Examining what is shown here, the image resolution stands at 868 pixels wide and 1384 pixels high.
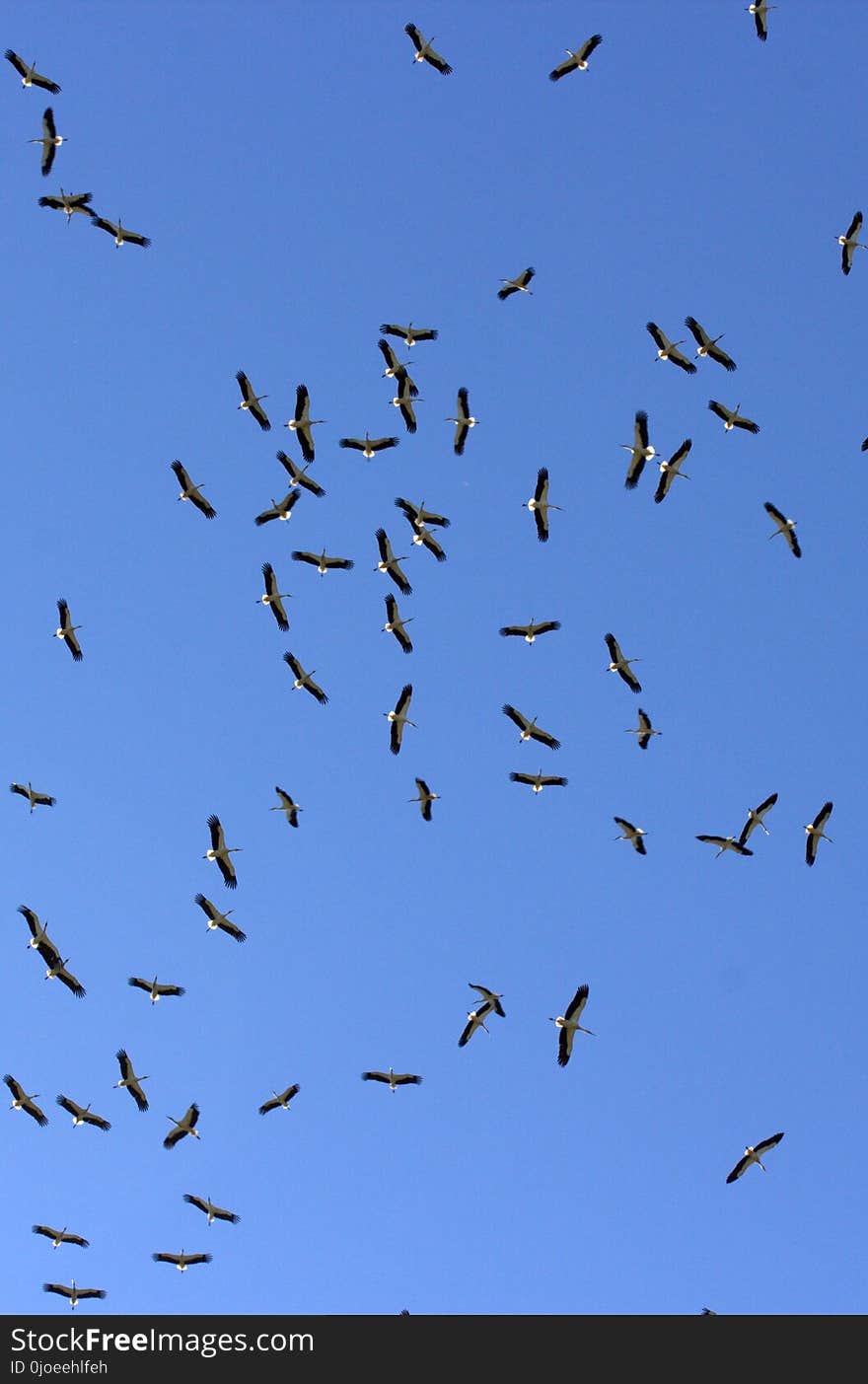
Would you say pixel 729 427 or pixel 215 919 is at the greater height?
pixel 729 427

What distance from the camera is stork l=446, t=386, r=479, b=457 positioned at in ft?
160

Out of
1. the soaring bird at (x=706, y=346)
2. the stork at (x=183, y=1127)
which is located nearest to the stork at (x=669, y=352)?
the soaring bird at (x=706, y=346)

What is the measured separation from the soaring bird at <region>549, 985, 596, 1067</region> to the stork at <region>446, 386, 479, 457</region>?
53.4 ft

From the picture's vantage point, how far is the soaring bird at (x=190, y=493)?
48.5 meters

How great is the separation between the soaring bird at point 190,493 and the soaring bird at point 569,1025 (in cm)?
1782

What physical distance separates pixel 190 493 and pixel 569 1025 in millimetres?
19168

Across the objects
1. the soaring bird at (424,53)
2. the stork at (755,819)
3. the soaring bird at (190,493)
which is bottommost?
the stork at (755,819)

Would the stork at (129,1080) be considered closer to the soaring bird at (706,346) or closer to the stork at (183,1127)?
the stork at (183,1127)

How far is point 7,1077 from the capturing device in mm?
49906

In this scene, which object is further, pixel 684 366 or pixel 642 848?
pixel 642 848

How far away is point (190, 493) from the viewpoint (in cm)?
4900

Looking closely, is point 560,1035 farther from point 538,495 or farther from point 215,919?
point 538,495
